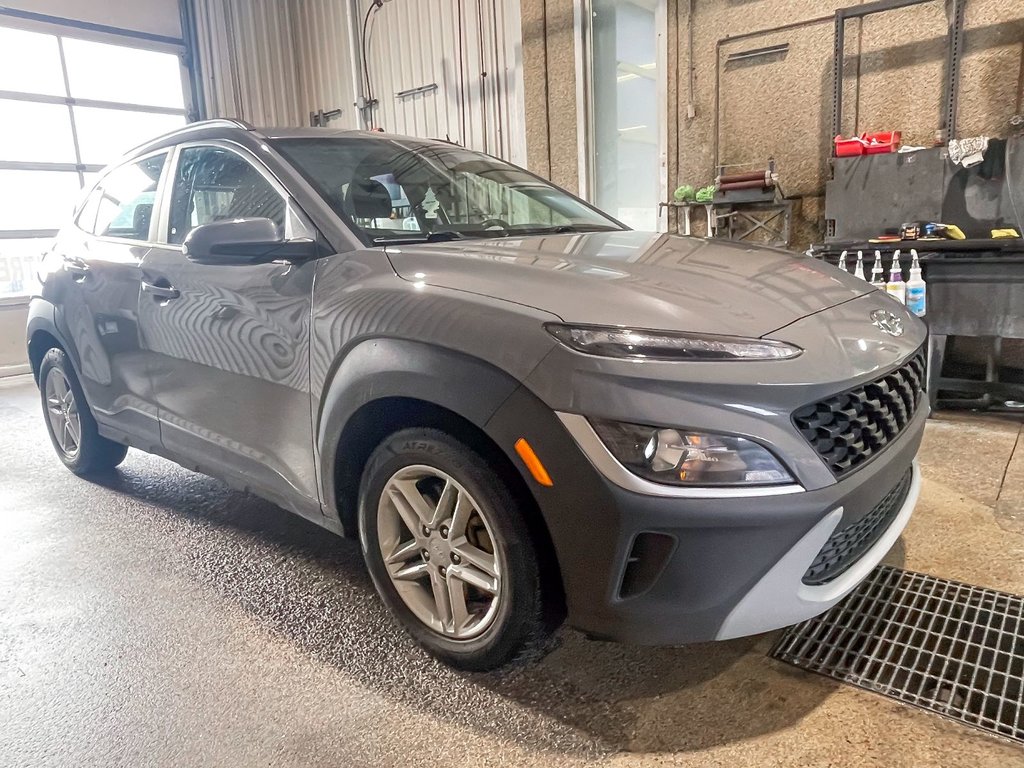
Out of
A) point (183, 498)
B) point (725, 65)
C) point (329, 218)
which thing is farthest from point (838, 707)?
point (725, 65)

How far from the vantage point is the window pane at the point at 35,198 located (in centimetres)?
741

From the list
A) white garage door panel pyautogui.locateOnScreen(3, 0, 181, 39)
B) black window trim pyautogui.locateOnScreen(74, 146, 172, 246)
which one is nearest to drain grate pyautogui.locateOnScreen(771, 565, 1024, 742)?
black window trim pyautogui.locateOnScreen(74, 146, 172, 246)

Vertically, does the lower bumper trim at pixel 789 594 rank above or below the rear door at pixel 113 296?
below

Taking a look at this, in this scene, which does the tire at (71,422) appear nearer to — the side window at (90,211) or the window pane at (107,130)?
the side window at (90,211)

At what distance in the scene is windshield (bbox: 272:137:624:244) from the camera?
2.03 m

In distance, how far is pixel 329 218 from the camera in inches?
75.1

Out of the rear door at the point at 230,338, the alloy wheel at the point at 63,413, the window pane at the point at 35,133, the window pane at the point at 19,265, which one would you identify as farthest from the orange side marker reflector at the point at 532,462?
the window pane at the point at 35,133

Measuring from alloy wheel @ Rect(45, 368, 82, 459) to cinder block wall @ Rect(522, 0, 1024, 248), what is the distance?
4080 mm

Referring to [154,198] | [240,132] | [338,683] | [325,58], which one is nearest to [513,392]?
[338,683]

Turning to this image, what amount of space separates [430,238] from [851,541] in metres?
1.34

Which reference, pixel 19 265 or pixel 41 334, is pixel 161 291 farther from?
pixel 19 265

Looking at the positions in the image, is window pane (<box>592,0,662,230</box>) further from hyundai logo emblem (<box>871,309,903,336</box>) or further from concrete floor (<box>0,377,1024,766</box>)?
hyundai logo emblem (<box>871,309,903,336</box>)

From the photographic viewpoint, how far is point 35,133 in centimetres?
750

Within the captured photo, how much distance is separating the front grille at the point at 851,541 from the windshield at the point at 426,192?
127 cm
